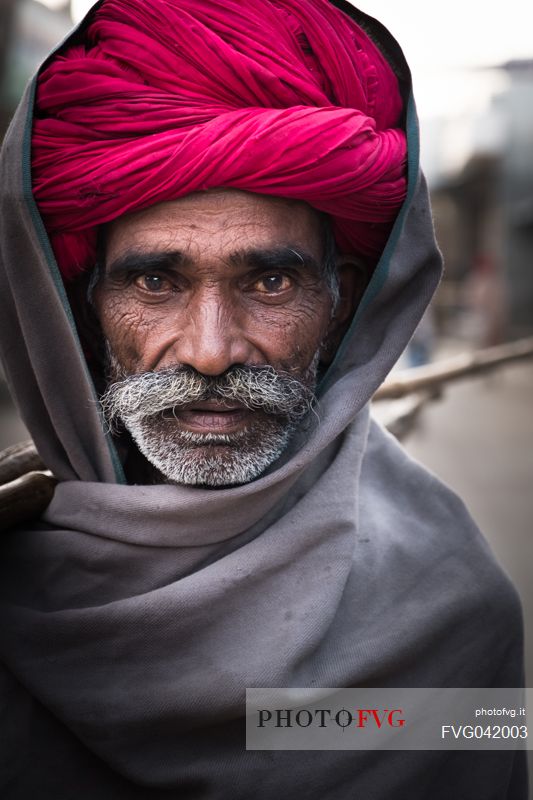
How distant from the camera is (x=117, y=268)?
4.66 feet

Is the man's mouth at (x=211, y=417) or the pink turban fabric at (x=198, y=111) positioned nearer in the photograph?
the pink turban fabric at (x=198, y=111)

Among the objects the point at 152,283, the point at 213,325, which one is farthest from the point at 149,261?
the point at 213,325

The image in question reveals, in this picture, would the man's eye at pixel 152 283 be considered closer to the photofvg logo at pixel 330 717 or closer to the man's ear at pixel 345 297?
the man's ear at pixel 345 297

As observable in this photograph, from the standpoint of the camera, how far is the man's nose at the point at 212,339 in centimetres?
134

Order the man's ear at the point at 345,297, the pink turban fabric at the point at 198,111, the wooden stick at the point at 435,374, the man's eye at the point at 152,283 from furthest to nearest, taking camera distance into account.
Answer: the wooden stick at the point at 435,374
the man's ear at the point at 345,297
the man's eye at the point at 152,283
the pink turban fabric at the point at 198,111

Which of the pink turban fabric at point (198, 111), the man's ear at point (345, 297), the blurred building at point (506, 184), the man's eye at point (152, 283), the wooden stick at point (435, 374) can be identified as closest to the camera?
the pink turban fabric at point (198, 111)

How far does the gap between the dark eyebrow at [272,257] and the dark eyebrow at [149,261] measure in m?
0.11

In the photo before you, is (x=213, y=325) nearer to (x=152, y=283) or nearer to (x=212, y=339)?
(x=212, y=339)

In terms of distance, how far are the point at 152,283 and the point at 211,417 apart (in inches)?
11.9

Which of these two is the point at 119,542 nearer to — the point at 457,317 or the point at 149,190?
the point at 149,190

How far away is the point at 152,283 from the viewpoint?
1425 millimetres

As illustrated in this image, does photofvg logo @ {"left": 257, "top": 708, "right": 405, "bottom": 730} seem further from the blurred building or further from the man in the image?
the blurred building

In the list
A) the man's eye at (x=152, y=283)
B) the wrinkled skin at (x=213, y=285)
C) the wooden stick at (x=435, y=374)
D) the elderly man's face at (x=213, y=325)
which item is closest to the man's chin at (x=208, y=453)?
the elderly man's face at (x=213, y=325)

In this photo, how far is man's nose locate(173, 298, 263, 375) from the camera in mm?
1343
